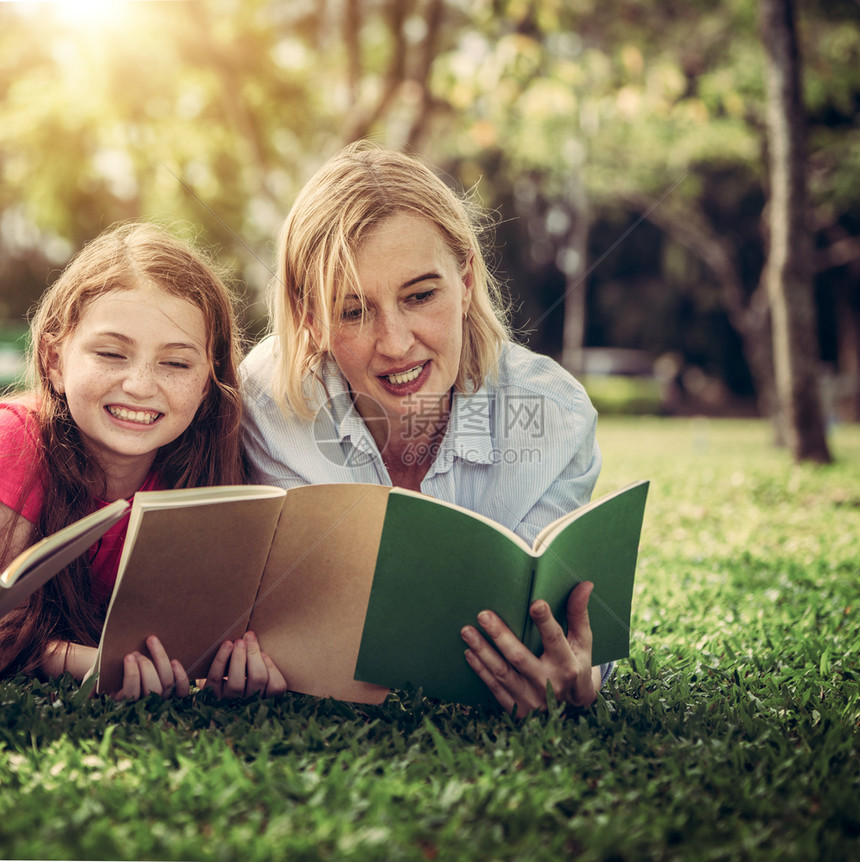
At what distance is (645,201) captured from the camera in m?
20.6

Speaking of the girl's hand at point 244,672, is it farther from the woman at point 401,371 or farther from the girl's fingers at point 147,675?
the woman at point 401,371

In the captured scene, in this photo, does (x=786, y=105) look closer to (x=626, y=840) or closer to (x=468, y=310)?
(x=468, y=310)

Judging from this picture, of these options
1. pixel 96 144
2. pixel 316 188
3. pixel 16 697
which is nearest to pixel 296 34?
pixel 96 144

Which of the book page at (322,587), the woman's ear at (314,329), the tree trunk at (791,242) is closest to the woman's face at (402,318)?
the woman's ear at (314,329)

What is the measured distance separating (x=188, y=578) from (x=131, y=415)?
695 millimetres

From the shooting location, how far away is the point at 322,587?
2254 mm

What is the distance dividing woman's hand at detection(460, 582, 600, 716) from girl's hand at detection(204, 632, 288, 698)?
540 mm

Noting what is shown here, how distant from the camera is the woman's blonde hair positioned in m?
2.69

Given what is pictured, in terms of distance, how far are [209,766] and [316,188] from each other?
185 centimetres

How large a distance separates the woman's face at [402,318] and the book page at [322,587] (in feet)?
2.23

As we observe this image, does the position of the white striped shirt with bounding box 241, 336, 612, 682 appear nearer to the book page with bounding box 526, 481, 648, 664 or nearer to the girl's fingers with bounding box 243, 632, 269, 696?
the book page with bounding box 526, 481, 648, 664

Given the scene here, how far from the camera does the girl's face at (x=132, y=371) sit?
2.57m
